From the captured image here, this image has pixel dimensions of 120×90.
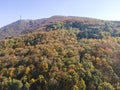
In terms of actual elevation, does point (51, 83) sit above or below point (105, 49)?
below

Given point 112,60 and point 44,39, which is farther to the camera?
point 44,39

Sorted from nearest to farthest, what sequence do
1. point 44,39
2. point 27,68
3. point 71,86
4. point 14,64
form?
point 71,86 < point 27,68 < point 14,64 < point 44,39

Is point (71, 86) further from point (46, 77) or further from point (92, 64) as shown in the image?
point (92, 64)

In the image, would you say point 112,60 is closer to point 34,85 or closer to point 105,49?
point 105,49

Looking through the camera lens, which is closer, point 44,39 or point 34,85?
point 34,85

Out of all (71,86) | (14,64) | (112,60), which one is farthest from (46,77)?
(112,60)

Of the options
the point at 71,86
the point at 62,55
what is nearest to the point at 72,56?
the point at 62,55

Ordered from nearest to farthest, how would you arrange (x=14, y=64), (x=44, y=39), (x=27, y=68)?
(x=27, y=68), (x=14, y=64), (x=44, y=39)

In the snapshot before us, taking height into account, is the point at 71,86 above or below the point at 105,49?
below

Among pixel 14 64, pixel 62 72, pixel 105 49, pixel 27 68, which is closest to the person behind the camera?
pixel 62 72
